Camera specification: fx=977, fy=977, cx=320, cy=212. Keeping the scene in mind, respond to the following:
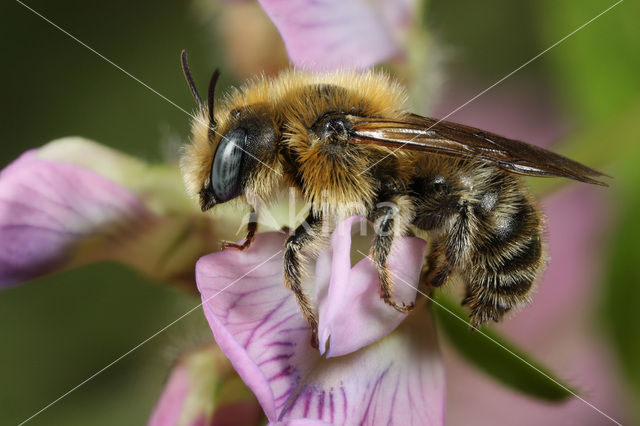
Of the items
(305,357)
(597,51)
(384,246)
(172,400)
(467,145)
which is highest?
(597,51)

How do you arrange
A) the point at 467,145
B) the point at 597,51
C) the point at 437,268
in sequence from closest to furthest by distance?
1. the point at 467,145
2. the point at 437,268
3. the point at 597,51

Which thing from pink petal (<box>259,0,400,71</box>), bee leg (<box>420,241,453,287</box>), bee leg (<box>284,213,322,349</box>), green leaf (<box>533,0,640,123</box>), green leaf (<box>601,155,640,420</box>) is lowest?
bee leg (<box>284,213,322,349</box>)

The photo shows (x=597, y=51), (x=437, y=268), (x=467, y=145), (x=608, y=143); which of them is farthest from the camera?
(x=597, y=51)

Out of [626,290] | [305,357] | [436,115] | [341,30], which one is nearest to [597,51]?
[436,115]

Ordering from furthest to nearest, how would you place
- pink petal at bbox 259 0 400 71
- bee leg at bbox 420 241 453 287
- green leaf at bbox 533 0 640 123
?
green leaf at bbox 533 0 640 123 → pink petal at bbox 259 0 400 71 → bee leg at bbox 420 241 453 287

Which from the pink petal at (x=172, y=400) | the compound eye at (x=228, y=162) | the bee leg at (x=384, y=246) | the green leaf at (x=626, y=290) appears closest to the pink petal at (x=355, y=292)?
the bee leg at (x=384, y=246)

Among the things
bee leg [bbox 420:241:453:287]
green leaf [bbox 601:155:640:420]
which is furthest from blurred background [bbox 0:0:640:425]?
bee leg [bbox 420:241:453:287]

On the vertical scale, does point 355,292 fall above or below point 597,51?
below

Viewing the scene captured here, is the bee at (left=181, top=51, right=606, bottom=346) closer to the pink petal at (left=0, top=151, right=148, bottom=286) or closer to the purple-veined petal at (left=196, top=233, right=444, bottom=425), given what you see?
the purple-veined petal at (left=196, top=233, right=444, bottom=425)

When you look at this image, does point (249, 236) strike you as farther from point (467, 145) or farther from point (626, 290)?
point (626, 290)
